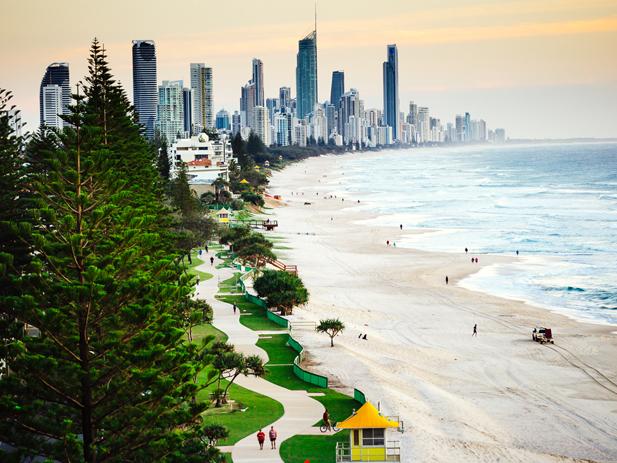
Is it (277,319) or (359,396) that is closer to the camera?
(359,396)

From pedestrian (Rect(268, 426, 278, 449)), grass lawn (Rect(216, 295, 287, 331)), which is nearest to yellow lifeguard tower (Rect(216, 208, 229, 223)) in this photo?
grass lawn (Rect(216, 295, 287, 331))

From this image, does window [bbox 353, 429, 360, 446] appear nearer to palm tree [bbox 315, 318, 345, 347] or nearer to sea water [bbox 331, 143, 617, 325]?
palm tree [bbox 315, 318, 345, 347]

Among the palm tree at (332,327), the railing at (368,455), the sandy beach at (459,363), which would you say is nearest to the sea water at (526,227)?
the sandy beach at (459,363)

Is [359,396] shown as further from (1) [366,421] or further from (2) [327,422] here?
(1) [366,421]

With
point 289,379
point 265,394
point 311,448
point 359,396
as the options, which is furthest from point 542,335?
point 311,448

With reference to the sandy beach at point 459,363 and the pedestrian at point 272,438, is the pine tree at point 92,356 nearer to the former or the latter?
the pedestrian at point 272,438
